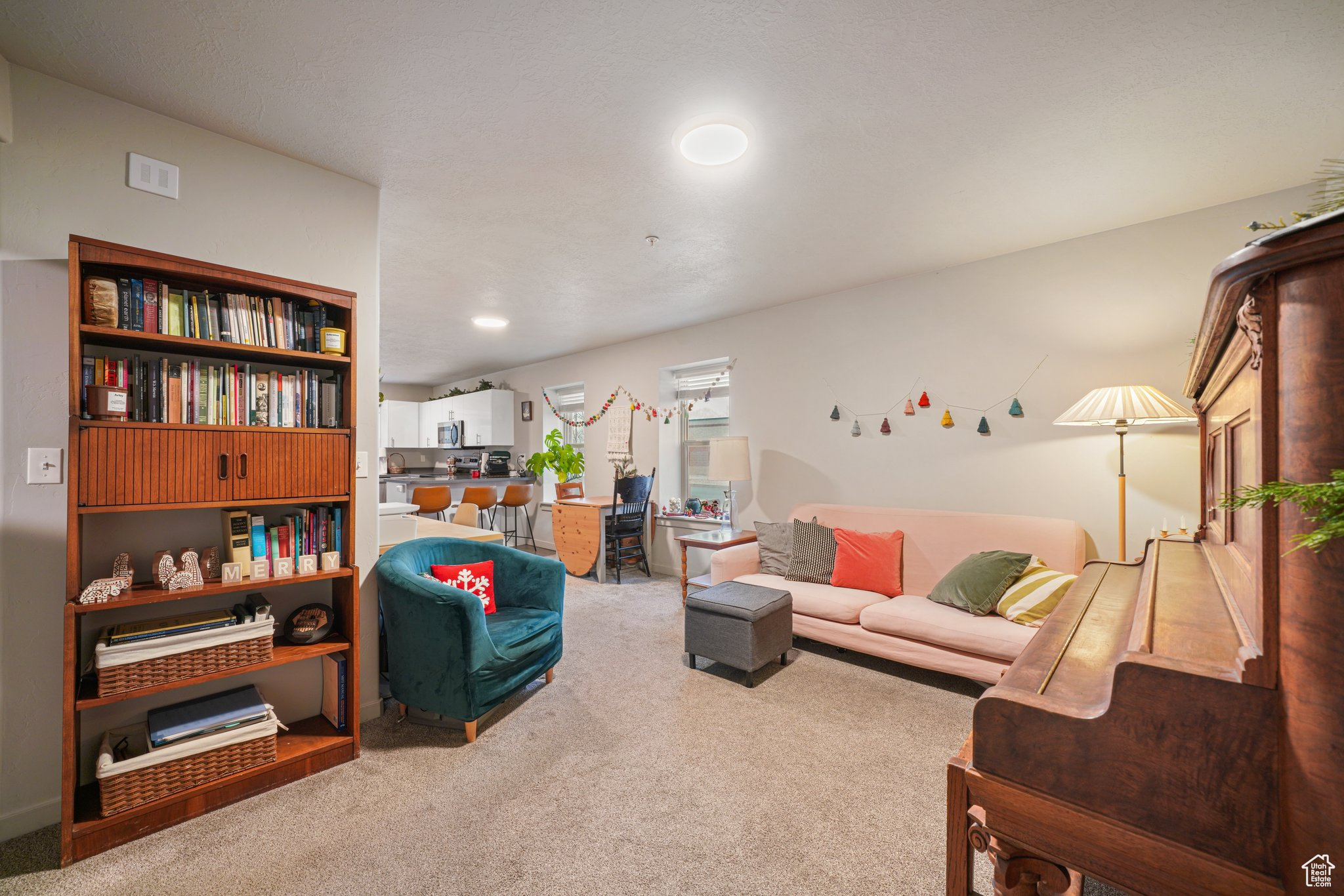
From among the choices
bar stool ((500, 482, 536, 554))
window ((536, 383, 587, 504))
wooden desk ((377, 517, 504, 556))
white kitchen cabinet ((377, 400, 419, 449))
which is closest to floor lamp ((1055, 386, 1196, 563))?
wooden desk ((377, 517, 504, 556))

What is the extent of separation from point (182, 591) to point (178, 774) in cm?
62

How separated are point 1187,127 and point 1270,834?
245 centimetres

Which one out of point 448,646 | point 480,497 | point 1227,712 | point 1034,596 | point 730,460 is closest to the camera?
point 1227,712

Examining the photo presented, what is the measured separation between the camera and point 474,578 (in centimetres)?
286

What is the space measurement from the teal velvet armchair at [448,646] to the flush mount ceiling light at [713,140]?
2.08m

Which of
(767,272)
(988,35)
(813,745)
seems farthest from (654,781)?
(767,272)

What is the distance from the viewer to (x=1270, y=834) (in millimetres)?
734

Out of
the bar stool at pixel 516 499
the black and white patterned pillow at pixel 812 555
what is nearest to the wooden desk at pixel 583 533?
the bar stool at pixel 516 499

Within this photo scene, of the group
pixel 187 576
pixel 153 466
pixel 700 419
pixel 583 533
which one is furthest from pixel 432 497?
pixel 153 466

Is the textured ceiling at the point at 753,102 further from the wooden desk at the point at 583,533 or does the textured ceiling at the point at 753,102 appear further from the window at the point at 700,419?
the wooden desk at the point at 583,533

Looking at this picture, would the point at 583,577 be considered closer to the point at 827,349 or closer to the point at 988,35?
the point at 827,349

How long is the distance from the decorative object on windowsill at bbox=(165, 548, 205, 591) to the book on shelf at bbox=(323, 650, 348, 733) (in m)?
0.56

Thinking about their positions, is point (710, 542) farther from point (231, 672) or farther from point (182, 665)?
point (182, 665)

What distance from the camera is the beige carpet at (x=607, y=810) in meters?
1.56
